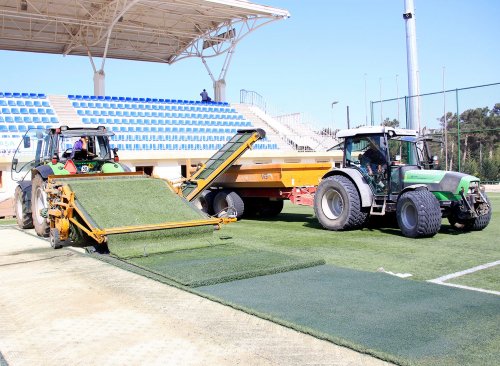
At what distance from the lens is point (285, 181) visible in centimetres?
1127

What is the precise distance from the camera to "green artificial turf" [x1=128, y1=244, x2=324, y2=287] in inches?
240

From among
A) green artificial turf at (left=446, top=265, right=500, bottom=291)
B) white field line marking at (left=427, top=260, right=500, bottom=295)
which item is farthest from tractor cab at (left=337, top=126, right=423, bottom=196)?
green artificial turf at (left=446, top=265, right=500, bottom=291)

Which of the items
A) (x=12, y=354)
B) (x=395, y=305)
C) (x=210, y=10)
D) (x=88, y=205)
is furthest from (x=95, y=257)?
(x=210, y=10)

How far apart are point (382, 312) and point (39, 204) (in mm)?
7715

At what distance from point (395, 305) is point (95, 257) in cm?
467

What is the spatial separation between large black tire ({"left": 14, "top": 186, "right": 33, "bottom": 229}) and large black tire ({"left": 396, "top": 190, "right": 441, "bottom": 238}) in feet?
25.6

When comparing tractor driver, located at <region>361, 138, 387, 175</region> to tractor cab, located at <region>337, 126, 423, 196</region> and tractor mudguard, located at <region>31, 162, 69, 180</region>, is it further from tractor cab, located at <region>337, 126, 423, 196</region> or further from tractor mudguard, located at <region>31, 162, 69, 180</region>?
tractor mudguard, located at <region>31, 162, 69, 180</region>

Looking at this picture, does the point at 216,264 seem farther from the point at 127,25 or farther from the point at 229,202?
the point at 127,25

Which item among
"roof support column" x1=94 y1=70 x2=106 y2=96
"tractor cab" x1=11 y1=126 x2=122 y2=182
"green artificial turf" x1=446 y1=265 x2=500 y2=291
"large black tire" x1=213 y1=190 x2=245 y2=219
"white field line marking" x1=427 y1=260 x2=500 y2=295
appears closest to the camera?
"white field line marking" x1=427 y1=260 x2=500 y2=295

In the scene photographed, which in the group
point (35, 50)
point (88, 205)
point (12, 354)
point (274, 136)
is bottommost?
point (12, 354)

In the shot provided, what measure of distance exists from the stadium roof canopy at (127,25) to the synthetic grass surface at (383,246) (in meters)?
15.8

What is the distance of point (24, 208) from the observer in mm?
11297

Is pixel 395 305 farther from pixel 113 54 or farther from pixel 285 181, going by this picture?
pixel 113 54

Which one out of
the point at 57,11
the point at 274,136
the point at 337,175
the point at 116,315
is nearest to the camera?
the point at 116,315
